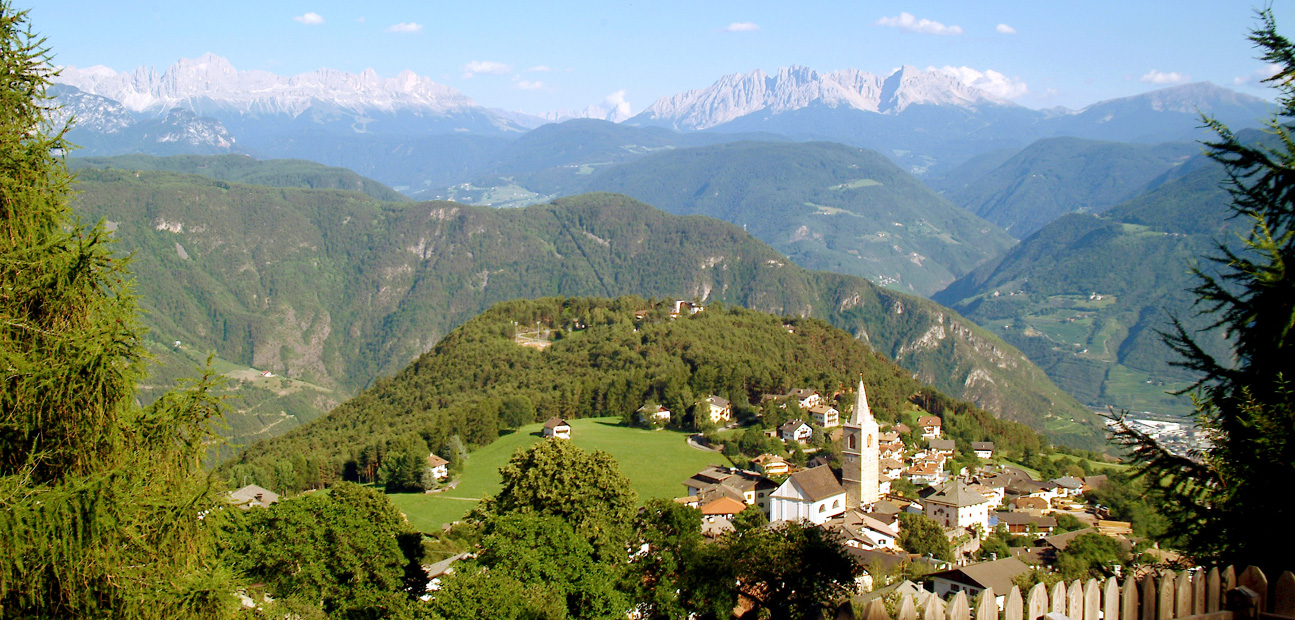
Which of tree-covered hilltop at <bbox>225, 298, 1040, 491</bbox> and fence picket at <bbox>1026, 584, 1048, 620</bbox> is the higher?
fence picket at <bbox>1026, 584, 1048, 620</bbox>

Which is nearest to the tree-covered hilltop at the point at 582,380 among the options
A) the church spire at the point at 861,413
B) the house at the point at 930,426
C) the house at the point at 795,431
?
the house at the point at 930,426

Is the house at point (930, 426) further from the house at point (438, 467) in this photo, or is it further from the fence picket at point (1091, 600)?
the fence picket at point (1091, 600)

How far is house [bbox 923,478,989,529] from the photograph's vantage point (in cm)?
4912

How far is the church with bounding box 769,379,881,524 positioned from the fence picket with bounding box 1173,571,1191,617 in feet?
130

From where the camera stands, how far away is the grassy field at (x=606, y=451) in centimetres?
5319

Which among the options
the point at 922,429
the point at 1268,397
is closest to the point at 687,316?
the point at 922,429

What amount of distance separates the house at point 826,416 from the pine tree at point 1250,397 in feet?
208

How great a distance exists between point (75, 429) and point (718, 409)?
234 ft

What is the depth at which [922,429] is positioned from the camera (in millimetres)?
75062

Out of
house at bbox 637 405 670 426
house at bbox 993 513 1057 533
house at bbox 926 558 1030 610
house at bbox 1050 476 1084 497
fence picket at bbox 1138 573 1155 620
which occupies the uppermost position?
fence picket at bbox 1138 573 1155 620

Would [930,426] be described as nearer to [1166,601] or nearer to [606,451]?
[606,451]

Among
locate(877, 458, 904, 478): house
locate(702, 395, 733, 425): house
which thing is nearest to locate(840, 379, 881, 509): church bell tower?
locate(877, 458, 904, 478): house

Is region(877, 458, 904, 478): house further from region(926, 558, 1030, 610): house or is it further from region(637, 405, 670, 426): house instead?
region(926, 558, 1030, 610): house

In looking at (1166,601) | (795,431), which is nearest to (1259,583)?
(1166,601)
